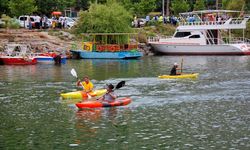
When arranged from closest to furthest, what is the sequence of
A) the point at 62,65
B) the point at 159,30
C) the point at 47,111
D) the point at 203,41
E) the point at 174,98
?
the point at 47,111 → the point at 174,98 → the point at 62,65 → the point at 203,41 → the point at 159,30

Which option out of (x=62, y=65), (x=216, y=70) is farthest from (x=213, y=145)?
(x=62, y=65)

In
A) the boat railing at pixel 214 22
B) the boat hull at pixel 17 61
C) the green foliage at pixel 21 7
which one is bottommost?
the boat hull at pixel 17 61

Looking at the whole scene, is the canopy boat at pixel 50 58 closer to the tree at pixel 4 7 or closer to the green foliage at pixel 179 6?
the tree at pixel 4 7

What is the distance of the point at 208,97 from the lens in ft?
114

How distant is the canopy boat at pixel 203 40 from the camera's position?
257 feet

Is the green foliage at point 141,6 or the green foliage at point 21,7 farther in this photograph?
the green foliage at point 141,6

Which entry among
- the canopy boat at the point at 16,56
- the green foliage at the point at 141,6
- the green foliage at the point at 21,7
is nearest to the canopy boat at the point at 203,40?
the green foliage at the point at 141,6

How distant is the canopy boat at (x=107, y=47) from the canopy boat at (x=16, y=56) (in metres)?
7.83

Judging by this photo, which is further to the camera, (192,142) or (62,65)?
(62,65)

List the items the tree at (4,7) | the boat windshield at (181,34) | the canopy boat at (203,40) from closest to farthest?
the canopy boat at (203,40)
the boat windshield at (181,34)
the tree at (4,7)

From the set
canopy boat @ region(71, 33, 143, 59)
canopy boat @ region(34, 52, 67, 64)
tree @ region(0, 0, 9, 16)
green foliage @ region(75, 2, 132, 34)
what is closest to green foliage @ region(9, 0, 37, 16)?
tree @ region(0, 0, 9, 16)

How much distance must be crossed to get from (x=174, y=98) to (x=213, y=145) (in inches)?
467

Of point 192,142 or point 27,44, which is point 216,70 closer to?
point 27,44

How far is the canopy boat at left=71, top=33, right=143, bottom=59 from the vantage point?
68.6 m
